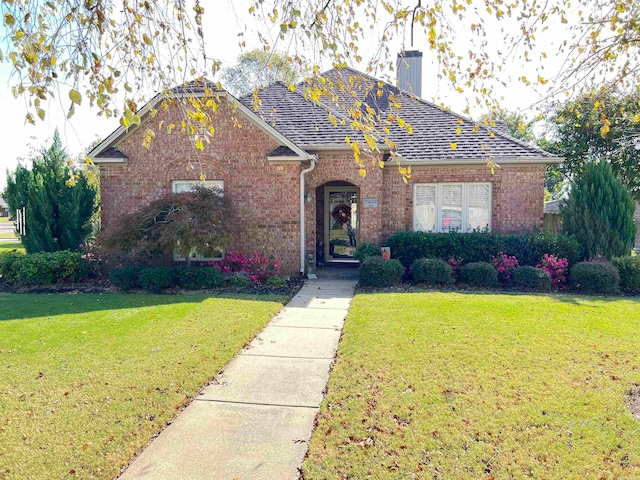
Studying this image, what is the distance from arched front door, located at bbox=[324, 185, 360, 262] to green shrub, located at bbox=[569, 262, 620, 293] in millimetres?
6679

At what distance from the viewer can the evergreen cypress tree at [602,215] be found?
11781mm

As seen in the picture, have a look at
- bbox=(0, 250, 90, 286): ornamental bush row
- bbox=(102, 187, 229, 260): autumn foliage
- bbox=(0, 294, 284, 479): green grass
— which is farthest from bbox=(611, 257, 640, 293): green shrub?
bbox=(0, 250, 90, 286): ornamental bush row

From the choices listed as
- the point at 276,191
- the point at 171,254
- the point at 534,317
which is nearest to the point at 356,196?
the point at 276,191

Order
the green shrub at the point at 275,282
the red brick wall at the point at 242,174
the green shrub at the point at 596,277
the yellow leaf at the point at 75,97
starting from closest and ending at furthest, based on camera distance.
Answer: the yellow leaf at the point at 75,97, the green shrub at the point at 596,277, the green shrub at the point at 275,282, the red brick wall at the point at 242,174

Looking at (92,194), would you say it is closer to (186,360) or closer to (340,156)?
(340,156)

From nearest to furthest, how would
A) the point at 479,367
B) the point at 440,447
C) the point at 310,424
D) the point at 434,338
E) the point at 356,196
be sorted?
the point at 440,447 < the point at 310,424 < the point at 479,367 < the point at 434,338 < the point at 356,196

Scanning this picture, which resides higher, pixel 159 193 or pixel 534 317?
pixel 159 193

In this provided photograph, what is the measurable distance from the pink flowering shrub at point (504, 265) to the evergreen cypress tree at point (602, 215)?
233 cm

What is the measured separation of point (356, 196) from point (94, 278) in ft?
27.2

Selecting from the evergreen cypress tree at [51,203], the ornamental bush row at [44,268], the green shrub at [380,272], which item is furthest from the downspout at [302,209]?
the evergreen cypress tree at [51,203]

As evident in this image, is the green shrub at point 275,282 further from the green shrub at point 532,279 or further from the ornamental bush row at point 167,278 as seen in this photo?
the green shrub at point 532,279

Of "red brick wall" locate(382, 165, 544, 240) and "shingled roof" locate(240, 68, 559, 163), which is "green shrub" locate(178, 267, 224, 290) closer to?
"shingled roof" locate(240, 68, 559, 163)

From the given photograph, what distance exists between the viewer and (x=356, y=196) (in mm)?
14844

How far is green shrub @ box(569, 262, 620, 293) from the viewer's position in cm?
1023
